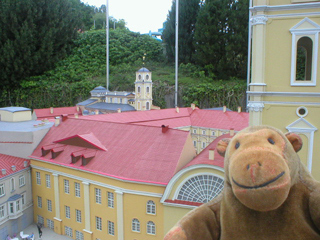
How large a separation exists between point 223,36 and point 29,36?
98.2ft

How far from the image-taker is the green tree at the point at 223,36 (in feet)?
148

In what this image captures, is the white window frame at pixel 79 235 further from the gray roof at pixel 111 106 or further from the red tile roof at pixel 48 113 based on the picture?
the red tile roof at pixel 48 113

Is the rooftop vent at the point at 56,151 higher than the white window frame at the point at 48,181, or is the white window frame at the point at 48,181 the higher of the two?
the rooftop vent at the point at 56,151

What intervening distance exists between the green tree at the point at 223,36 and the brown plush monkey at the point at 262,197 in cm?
4254

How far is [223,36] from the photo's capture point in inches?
1817

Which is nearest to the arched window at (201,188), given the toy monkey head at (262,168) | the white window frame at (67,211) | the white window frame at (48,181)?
the white window frame at (67,211)

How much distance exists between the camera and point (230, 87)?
1783 inches

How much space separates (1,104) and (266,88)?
52.0m

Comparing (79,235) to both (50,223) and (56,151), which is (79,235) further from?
(56,151)

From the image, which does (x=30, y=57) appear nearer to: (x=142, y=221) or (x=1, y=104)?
(x=1, y=104)

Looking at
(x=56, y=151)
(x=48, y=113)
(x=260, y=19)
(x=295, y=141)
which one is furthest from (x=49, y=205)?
(x=295, y=141)

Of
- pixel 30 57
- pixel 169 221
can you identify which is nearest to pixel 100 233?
pixel 169 221

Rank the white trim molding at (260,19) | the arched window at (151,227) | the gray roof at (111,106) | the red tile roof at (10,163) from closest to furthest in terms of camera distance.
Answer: the white trim molding at (260,19)
the arched window at (151,227)
the red tile roof at (10,163)
the gray roof at (111,106)

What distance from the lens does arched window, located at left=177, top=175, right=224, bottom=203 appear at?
1577 centimetres
